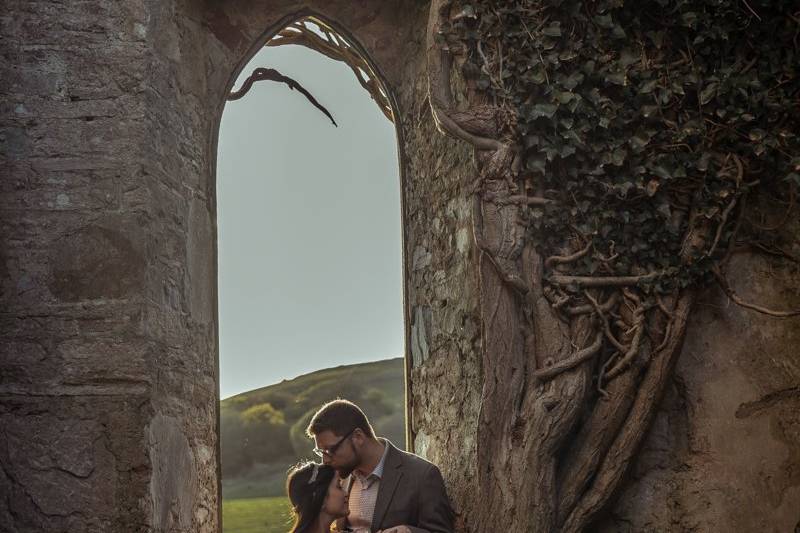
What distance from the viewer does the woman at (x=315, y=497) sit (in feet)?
15.7

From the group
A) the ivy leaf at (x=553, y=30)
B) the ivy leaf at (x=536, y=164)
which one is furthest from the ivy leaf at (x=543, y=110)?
the ivy leaf at (x=553, y=30)

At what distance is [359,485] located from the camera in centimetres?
481

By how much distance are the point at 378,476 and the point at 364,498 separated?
122 millimetres

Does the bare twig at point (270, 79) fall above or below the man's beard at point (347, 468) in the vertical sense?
above

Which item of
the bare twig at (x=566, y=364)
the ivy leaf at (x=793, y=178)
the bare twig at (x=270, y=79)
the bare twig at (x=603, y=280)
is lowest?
the bare twig at (x=566, y=364)

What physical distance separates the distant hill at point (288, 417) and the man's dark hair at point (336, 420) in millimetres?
2467

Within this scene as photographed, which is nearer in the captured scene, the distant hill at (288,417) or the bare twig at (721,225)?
the bare twig at (721,225)

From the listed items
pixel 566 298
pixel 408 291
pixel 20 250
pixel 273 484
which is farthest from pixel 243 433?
pixel 566 298

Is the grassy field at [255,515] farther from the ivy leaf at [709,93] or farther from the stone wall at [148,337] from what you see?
the ivy leaf at [709,93]

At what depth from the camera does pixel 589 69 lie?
4.85 meters

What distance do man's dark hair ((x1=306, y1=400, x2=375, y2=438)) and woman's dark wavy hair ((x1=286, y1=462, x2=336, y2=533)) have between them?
25 centimetres

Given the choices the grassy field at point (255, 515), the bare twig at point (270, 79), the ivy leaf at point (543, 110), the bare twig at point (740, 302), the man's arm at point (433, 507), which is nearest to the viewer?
the man's arm at point (433, 507)

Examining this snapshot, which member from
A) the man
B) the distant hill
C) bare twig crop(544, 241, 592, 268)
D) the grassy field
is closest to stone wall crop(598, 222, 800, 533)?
bare twig crop(544, 241, 592, 268)

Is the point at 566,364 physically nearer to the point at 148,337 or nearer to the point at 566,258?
the point at 566,258
